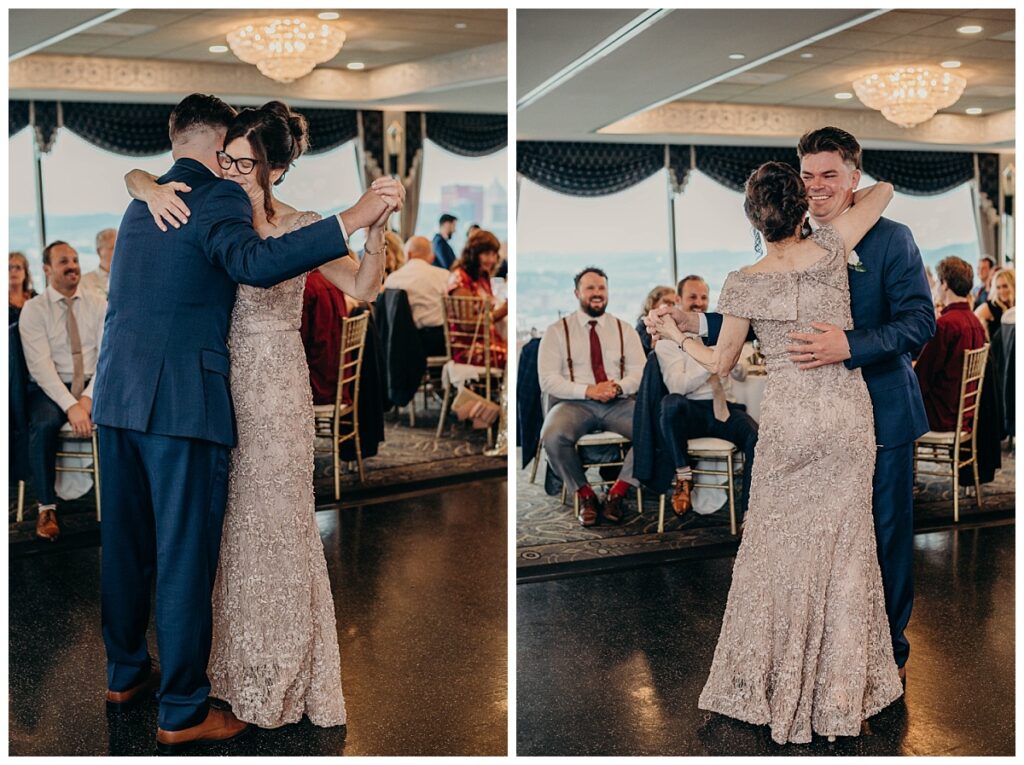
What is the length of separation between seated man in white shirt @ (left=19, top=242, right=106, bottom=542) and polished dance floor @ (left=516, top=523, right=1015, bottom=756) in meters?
2.34

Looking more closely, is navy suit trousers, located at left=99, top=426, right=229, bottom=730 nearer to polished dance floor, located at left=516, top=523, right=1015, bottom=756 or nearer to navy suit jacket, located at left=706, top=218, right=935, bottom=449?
polished dance floor, located at left=516, top=523, right=1015, bottom=756

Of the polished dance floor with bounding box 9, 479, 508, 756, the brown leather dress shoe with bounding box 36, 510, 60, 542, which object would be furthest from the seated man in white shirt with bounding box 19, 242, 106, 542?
the polished dance floor with bounding box 9, 479, 508, 756

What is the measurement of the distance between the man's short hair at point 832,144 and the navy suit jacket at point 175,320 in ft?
4.95

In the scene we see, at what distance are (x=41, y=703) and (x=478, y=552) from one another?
6.87 feet

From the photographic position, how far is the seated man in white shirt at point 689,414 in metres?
4.41

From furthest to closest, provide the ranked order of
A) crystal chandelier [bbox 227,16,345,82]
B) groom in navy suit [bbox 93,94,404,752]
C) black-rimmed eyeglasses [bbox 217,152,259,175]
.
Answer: crystal chandelier [bbox 227,16,345,82] → black-rimmed eyeglasses [bbox 217,152,259,175] → groom in navy suit [bbox 93,94,404,752]

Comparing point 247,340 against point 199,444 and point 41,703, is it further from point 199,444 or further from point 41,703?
point 41,703

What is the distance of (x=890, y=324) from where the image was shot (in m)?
2.93

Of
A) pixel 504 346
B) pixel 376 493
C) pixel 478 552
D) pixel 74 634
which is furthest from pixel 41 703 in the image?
pixel 504 346

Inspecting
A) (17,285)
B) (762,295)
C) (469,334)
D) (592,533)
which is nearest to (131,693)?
(592,533)

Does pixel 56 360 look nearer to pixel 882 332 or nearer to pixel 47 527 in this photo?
pixel 47 527

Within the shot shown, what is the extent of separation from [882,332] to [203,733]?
204cm

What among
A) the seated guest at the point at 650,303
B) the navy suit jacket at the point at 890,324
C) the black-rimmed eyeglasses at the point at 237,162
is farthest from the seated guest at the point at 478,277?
the black-rimmed eyeglasses at the point at 237,162

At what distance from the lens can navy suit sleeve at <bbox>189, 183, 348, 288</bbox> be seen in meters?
2.55
